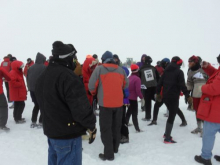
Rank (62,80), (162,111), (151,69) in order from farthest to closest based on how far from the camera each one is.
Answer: (162,111), (151,69), (62,80)

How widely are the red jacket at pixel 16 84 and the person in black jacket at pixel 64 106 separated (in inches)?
150

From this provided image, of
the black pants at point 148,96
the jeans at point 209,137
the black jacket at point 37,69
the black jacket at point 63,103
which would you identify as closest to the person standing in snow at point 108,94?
the black jacket at point 63,103

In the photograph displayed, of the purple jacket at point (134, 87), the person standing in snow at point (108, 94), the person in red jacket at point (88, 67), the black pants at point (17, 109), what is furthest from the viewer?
the black pants at point (17, 109)

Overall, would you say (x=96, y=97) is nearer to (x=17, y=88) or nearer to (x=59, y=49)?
(x=59, y=49)

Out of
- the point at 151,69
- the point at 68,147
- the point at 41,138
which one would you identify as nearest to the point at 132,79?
the point at 151,69

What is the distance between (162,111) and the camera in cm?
735

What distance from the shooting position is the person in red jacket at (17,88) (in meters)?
5.51

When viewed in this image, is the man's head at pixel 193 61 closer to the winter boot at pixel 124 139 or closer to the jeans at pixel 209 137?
the jeans at pixel 209 137

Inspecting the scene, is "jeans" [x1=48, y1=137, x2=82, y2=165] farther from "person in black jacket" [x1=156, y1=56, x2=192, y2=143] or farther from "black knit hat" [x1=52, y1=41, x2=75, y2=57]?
"person in black jacket" [x1=156, y1=56, x2=192, y2=143]

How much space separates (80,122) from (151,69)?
4511mm

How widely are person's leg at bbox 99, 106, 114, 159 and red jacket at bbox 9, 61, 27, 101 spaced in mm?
3277

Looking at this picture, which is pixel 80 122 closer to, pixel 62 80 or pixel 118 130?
pixel 62 80

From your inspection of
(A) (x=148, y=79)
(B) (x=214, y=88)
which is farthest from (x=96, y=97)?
(B) (x=214, y=88)

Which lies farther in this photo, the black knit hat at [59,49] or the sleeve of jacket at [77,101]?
the black knit hat at [59,49]
